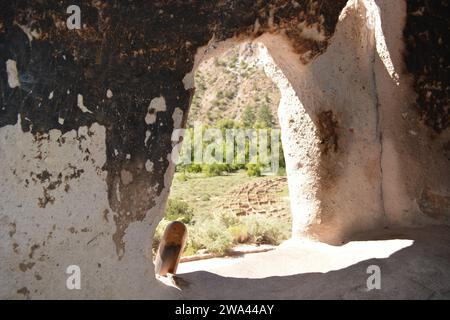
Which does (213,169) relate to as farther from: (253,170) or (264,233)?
(264,233)

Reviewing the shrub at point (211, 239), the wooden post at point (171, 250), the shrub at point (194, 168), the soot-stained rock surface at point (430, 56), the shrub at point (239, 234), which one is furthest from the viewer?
the shrub at point (194, 168)

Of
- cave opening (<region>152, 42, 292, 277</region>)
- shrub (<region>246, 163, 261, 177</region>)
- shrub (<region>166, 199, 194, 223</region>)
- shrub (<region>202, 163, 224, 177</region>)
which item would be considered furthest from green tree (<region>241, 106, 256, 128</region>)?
shrub (<region>166, 199, 194, 223</region>)

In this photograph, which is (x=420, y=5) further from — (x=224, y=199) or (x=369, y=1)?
(x=224, y=199)

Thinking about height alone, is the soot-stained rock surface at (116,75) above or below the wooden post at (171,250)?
above

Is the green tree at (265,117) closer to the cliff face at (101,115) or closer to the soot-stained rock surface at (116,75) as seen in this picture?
the cliff face at (101,115)

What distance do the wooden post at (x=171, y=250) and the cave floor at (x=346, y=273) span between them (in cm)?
14

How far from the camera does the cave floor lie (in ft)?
12.0

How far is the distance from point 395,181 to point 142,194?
2.59m

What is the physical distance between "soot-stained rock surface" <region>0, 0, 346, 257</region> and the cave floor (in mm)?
932

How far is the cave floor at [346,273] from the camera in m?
3.64

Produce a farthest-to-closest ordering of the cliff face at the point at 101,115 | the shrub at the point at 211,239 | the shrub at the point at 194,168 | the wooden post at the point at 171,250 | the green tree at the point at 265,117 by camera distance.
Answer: the green tree at the point at 265,117 < the shrub at the point at 194,168 < the shrub at the point at 211,239 < the wooden post at the point at 171,250 < the cliff face at the point at 101,115

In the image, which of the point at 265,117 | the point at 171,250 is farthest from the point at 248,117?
the point at 171,250

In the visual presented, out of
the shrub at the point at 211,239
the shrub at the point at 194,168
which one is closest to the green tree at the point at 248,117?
the shrub at the point at 194,168

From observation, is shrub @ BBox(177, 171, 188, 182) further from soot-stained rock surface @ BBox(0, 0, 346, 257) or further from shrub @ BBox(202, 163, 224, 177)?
soot-stained rock surface @ BBox(0, 0, 346, 257)
